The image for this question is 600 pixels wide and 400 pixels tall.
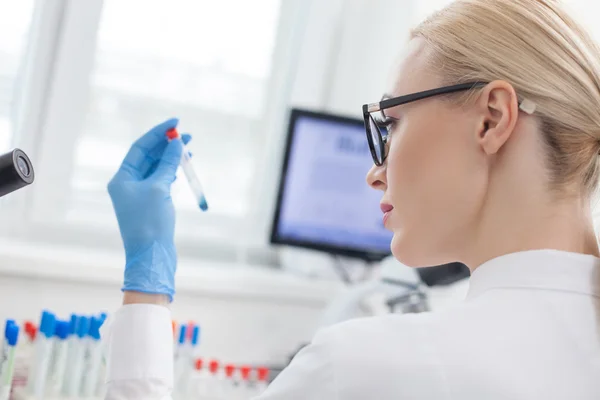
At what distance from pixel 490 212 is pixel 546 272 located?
10cm

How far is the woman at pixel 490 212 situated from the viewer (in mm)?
714

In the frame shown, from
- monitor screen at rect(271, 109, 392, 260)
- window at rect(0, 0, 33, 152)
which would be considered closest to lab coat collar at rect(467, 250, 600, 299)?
monitor screen at rect(271, 109, 392, 260)

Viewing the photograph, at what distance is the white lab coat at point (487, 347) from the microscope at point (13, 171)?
16.2 inches

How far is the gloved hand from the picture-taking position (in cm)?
105

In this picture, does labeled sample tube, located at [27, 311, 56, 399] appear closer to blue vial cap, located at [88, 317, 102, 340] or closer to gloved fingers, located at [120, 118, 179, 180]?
blue vial cap, located at [88, 317, 102, 340]

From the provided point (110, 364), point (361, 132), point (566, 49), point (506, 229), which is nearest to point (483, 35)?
point (566, 49)

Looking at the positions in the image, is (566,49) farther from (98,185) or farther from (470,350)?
(98,185)

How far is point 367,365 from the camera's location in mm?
712

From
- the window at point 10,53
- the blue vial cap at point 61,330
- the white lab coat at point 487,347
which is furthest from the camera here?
the window at point 10,53

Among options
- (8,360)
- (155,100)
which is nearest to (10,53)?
(155,100)

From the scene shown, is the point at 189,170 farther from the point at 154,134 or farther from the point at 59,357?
the point at 59,357

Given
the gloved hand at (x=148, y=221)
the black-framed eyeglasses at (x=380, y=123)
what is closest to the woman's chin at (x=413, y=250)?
the black-framed eyeglasses at (x=380, y=123)

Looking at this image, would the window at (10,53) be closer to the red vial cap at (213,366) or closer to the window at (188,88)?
the window at (188,88)

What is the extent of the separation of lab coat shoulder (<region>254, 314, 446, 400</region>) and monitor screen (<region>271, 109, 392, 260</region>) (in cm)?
115
